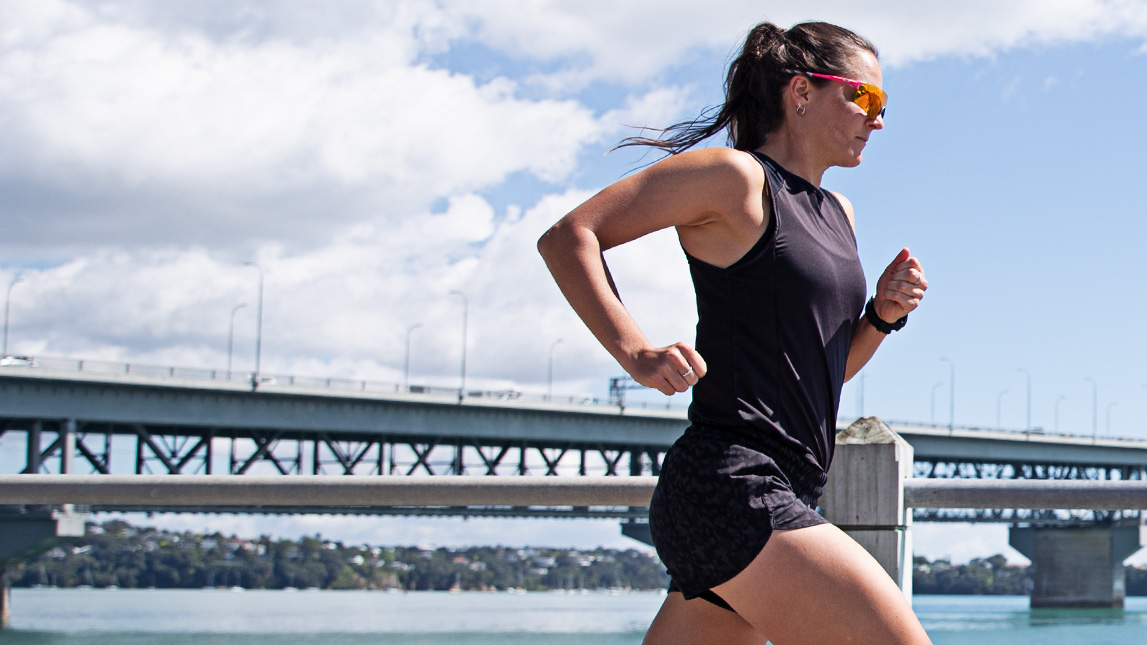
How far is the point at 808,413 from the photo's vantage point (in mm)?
2297

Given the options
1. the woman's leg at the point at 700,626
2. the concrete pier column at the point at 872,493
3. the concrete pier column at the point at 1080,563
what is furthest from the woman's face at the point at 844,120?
the concrete pier column at the point at 1080,563

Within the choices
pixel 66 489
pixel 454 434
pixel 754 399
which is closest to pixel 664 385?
pixel 754 399

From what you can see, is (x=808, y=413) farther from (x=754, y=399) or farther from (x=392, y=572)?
(x=392, y=572)

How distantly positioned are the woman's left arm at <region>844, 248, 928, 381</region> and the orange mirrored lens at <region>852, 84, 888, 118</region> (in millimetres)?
368

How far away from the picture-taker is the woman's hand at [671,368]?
205 cm

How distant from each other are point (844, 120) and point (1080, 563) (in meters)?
91.1

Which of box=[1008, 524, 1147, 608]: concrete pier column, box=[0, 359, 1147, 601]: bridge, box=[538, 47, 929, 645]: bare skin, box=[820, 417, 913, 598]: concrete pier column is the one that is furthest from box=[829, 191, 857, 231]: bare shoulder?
box=[1008, 524, 1147, 608]: concrete pier column

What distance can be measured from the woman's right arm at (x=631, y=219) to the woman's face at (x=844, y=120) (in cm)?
26

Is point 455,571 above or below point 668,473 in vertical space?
below

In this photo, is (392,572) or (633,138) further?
(392,572)

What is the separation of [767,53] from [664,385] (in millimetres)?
816

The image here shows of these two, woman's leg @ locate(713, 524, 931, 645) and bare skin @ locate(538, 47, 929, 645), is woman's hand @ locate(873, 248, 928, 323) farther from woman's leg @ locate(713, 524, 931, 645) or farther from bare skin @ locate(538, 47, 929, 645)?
woman's leg @ locate(713, 524, 931, 645)

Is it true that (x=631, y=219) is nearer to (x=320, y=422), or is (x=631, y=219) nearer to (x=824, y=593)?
(x=824, y=593)

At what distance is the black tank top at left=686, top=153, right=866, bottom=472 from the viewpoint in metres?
2.25
